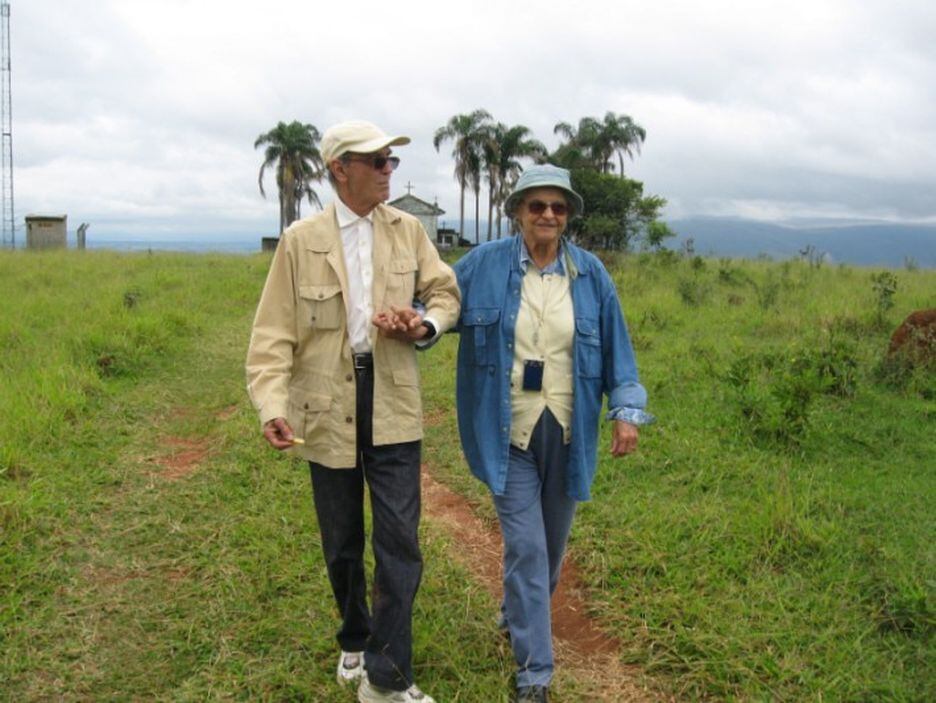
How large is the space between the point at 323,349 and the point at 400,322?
1.00ft

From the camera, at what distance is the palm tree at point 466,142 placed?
146 ft

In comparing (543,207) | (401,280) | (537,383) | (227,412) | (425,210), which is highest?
(425,210)

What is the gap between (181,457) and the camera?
534cm

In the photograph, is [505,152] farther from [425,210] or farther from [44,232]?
[44,232]

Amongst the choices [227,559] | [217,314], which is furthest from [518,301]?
[217,314]

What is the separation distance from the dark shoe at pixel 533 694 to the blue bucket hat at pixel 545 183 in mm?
1736

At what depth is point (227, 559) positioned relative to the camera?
12.5 feet

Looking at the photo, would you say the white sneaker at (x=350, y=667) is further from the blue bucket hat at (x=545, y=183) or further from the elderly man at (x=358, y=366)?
the blue bucket hat at (x=545, y=183)

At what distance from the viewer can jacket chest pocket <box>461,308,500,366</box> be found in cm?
275

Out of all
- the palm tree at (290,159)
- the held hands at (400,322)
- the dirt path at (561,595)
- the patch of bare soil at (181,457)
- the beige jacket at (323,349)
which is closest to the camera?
the held hands at (400,322)

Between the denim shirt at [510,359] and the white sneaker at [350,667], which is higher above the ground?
the denim shirt at [510,359]

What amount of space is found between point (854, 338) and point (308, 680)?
755 centimetres

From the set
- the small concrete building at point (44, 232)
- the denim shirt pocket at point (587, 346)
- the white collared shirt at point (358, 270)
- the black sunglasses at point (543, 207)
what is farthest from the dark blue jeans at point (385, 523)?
the small concrete building at point (44, 232)

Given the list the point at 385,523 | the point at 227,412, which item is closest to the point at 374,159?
the point at 385,523
